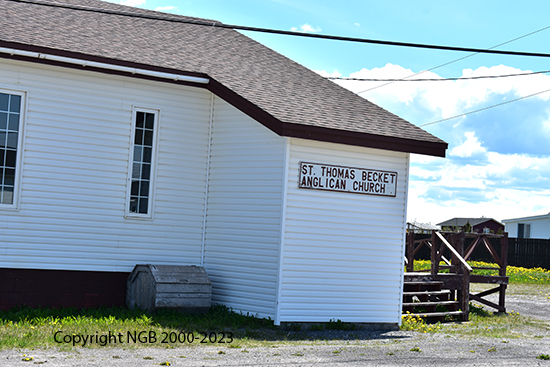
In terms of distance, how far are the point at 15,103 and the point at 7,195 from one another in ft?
5.62

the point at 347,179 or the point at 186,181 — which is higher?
the point at 347,179

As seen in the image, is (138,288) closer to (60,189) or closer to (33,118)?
(60,189)

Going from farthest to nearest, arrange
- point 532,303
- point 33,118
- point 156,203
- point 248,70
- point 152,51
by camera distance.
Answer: point 532,303 → point 248,70 → point 152,51 → point 156,203 → point 33,118

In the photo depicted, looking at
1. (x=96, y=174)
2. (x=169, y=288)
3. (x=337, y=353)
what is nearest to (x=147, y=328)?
(x=169, y=288)

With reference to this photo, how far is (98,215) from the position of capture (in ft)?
38.9

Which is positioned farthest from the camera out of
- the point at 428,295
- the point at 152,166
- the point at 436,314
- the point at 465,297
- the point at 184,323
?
the point at 465,297

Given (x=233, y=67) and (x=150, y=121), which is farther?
(x=233, y=67)

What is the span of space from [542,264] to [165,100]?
Answer: 1134 inches

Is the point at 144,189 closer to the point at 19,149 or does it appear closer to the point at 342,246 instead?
the point at 19,149

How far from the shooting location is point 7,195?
1120 centimetres

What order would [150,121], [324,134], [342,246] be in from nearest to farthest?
1. [324,134]
2. [342,246]
3. [150,121]

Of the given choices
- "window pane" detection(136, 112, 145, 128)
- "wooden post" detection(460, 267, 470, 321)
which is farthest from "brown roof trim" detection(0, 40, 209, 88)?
"wooden post" detection(460, 267, 470, 321)

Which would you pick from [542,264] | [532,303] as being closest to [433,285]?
[532,303]

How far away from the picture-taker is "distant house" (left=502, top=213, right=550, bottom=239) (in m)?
48.0
